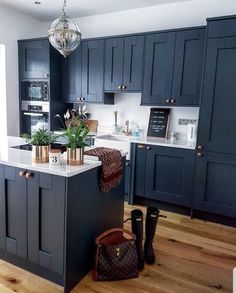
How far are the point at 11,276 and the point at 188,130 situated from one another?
2.58 m

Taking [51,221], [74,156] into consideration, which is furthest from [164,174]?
[51,221]

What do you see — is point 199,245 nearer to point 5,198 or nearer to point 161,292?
point 161,292

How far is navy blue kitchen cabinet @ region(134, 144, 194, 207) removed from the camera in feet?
10.3

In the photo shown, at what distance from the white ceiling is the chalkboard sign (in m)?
1.47

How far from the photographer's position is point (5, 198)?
2.05m

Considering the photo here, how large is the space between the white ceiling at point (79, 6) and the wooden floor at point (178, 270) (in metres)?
2.91

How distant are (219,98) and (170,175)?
1.07 m

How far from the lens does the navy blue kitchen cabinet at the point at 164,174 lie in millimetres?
3131

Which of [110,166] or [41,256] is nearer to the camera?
[41,256]

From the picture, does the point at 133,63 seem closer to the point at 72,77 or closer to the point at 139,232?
the point at 72,77

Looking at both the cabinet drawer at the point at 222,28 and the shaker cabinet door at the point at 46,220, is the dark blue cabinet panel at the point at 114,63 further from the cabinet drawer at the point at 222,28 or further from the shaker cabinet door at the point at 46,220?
the shaker cabinet door at the point at 46,220

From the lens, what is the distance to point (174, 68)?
127 inches

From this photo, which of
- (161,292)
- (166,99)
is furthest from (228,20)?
(161,292)

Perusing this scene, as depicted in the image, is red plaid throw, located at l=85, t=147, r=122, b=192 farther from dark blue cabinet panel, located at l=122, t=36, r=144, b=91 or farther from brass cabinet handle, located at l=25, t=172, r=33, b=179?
dark blue cabinet panel, located at l=122, t=36, r=144, b=91
